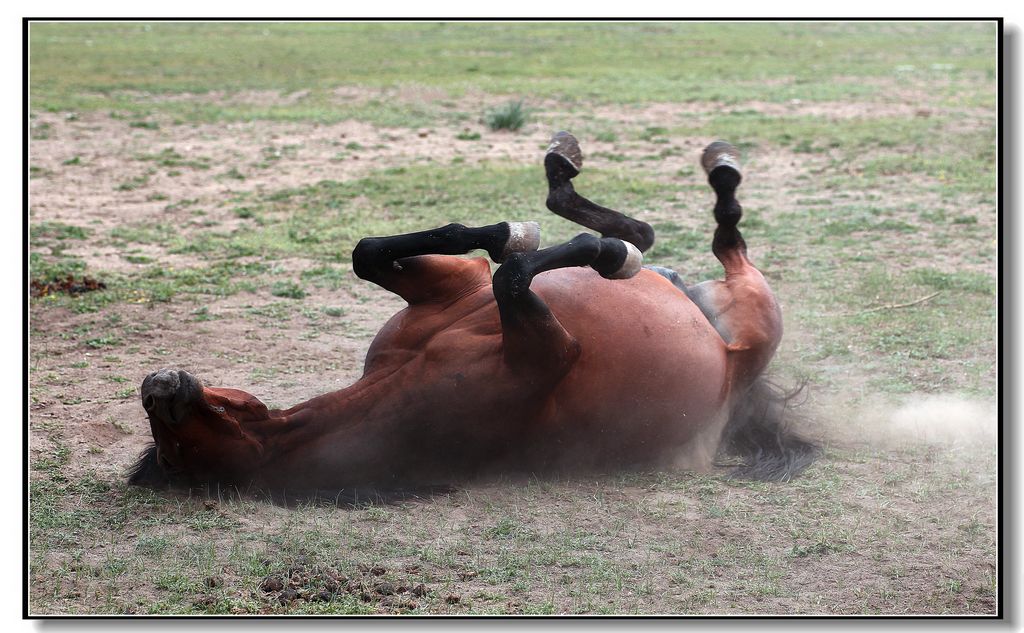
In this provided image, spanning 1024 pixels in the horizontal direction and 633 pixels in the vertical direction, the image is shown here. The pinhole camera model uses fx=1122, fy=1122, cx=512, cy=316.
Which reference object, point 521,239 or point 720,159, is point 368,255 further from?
point 720,159

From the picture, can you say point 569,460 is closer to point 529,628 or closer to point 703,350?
point 703,350

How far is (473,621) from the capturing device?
329 cm

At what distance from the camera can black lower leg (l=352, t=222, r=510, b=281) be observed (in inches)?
169

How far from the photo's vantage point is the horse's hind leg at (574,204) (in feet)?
17.7

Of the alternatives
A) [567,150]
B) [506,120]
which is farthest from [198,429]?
[506,120]

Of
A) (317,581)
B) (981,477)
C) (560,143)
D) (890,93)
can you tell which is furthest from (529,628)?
(890,93)

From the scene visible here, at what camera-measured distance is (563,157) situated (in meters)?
5.52

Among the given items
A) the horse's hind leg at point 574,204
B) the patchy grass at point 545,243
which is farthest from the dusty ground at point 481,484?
the horse's hind leg at point 574,204

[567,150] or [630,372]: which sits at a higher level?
[567,150]

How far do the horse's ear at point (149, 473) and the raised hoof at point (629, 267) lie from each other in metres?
1.79

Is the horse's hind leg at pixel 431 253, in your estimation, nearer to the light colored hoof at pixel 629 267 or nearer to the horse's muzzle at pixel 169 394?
the light colored hoof at pixel 629 267

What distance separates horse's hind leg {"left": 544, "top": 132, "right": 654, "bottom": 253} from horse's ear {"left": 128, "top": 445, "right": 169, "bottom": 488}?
2.30 metres

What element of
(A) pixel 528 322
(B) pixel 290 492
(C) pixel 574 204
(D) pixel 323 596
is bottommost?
(D) pixel 323 596

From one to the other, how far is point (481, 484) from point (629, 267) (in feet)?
3.25
